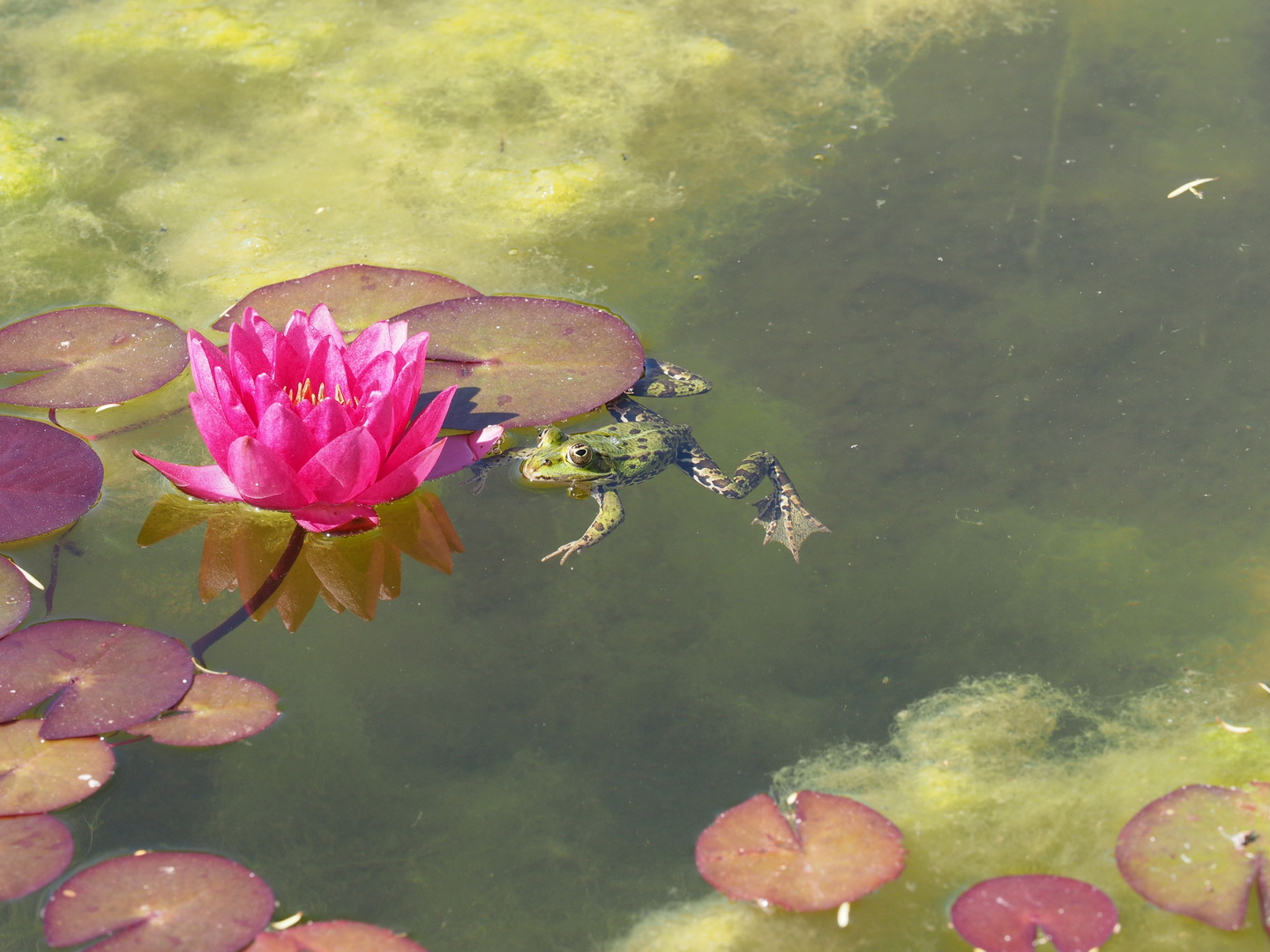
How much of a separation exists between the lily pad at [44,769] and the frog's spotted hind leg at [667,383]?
1.49 metres

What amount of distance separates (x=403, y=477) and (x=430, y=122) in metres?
1.82

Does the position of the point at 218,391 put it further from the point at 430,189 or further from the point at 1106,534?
the point at 1106,534

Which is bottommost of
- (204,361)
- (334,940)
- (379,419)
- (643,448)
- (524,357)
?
(334,940)

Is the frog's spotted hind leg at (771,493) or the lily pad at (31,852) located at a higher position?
the frog's spotted hind leg at (771,493)

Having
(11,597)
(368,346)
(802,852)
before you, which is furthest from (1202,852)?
(11,597)

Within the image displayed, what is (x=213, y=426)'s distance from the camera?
2121 millimetres

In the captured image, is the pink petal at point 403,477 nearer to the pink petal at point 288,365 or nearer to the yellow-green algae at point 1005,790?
the pink petal at point 288,365

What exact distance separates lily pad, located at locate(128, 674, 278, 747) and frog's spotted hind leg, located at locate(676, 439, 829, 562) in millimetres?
1121

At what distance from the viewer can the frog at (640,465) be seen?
238 cm

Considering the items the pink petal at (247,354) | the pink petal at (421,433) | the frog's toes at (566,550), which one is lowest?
the frog's toes at (566,550)

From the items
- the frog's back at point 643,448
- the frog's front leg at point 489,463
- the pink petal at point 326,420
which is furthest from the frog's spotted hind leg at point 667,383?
the pink petal at point 326,420

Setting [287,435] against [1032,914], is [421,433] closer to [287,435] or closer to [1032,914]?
[287,435]

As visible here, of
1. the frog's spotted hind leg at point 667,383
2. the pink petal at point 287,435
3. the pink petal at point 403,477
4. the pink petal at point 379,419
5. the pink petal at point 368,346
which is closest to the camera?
the pink petal at point 287,435

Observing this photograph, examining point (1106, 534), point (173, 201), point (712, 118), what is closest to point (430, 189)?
point (173, 201)
